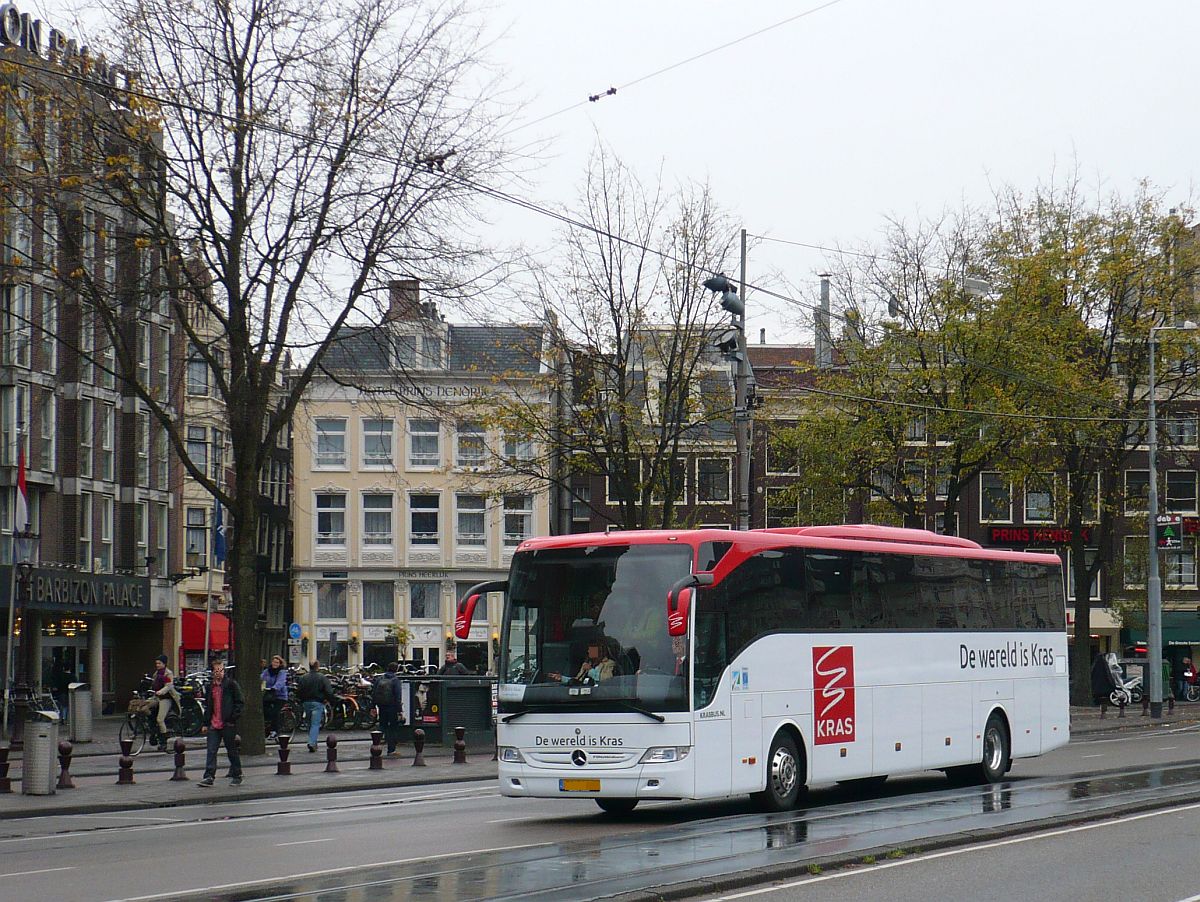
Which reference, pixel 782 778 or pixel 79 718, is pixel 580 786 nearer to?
pixel 782 778

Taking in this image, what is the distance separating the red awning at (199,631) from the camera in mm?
63250

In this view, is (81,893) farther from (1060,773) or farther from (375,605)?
(375,605)

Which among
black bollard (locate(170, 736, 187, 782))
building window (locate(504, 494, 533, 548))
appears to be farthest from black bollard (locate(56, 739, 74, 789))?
building window (locate(504, 494, 533, 548))

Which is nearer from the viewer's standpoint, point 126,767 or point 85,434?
point 126,767

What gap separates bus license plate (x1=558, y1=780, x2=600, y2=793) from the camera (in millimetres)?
17484

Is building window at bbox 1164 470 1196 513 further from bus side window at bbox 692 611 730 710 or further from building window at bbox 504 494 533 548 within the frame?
bus side window at bbox 692 611 730 710

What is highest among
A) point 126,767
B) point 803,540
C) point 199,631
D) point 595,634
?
point 803,540

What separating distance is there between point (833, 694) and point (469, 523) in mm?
58955

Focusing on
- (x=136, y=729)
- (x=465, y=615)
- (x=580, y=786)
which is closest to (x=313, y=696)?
(x=136, y=729)

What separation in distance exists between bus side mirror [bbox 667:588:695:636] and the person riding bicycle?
20526mm

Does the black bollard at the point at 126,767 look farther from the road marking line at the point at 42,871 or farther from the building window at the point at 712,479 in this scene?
the building window at the point at 712,479

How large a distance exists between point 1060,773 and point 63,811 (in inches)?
548

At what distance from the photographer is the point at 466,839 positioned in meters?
16.1

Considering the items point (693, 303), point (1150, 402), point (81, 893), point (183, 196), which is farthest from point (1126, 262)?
point (81, 893)
